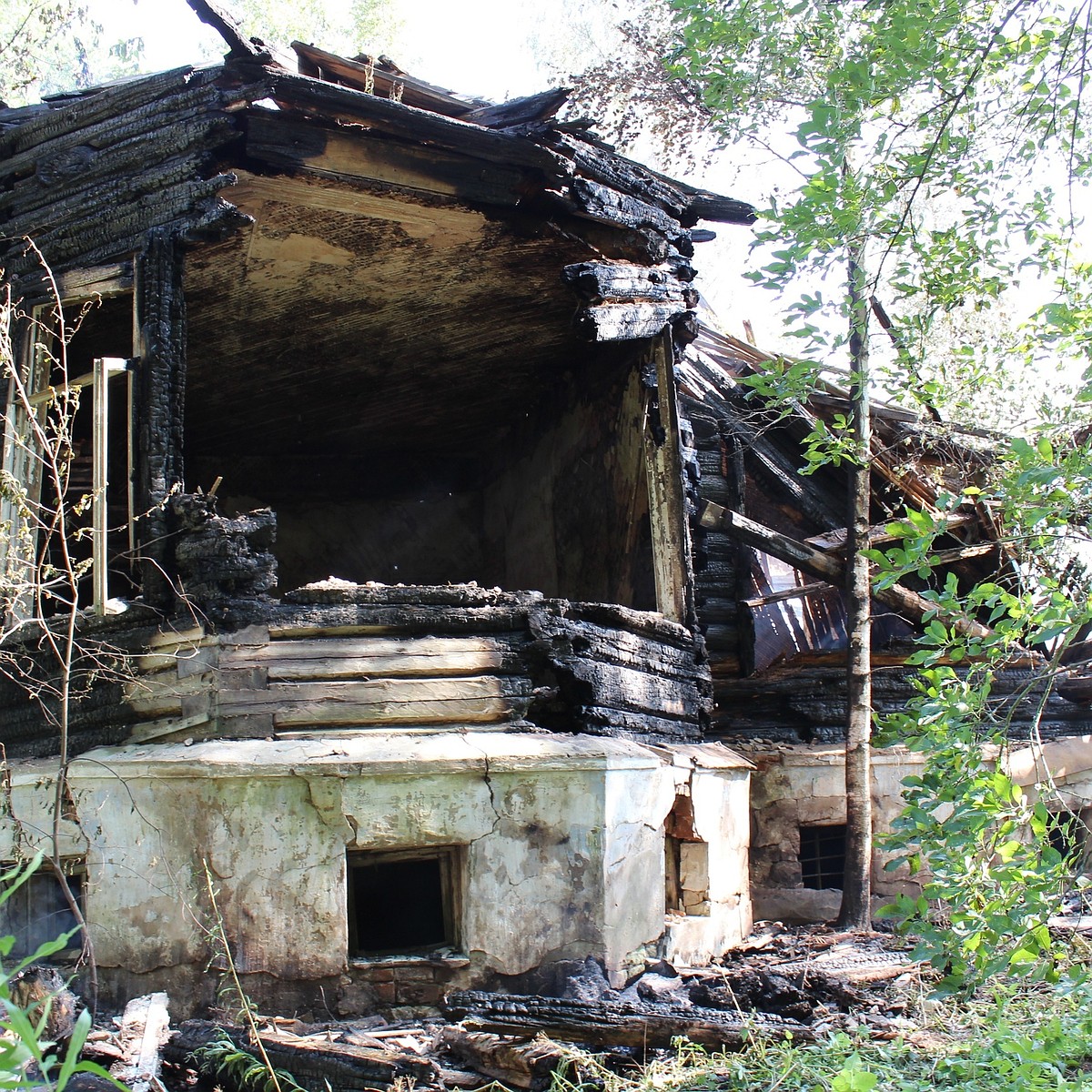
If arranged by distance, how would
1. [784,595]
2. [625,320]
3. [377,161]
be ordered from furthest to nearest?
[784,595] → [625,320] → [377,161]

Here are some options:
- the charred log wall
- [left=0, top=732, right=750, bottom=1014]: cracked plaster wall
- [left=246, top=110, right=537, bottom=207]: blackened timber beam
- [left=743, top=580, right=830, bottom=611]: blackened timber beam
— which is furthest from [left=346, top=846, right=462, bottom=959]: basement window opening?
[left=246, top=110, right=537, bottom=207]: blackened timber beam

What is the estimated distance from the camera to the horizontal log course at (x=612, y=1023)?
19.1 feet

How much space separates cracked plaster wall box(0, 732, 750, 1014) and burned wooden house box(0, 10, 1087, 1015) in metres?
0.02

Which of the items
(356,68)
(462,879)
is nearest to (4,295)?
(356,68)

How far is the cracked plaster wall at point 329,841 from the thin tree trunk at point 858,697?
304 cm

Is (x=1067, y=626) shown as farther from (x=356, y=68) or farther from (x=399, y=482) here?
(x=399, y=482)

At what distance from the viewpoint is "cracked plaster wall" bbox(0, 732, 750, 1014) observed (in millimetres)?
6219

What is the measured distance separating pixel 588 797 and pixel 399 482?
21.4 ft

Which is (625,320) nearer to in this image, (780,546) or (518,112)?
(518,112)

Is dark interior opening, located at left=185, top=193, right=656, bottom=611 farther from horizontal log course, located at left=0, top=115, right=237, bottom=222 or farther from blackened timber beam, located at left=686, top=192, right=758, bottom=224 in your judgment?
blackened timber beam, located at left=686, top=192, right=758, bottom=224

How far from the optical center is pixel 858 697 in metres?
9.70

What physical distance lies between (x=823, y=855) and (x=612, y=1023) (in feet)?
17.6

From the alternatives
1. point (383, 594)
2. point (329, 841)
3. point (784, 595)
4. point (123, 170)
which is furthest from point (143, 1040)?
point (784, 595)

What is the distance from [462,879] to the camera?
6.54 meters
